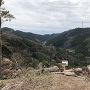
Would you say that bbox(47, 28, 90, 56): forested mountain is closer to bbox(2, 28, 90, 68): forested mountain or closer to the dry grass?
bbox(2, 28, 90, 68): forested mountain

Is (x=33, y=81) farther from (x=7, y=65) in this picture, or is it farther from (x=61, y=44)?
(x=61, y=44)

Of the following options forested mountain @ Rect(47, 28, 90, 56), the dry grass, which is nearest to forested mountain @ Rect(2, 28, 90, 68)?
the dry grass

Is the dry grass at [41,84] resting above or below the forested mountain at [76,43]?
above

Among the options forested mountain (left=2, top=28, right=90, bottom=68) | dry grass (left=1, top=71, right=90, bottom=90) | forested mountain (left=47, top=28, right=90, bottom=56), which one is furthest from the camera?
forested mountain (left=47, top=28, right=90, bottom=56)

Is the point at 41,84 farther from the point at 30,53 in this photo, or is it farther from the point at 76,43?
the point at 76,43

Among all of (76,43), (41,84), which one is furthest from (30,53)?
(76,43)

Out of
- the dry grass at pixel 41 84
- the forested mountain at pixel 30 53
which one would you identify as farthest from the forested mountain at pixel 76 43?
the dry grass at pixel 41 84

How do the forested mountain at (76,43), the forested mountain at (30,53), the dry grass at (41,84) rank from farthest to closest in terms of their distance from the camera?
1. the forested mountain at (76,43)
2. the forested mountain at (30,53)
3. the dry grass at (41,84)

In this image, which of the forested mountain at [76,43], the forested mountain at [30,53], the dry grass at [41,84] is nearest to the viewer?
the dry grass at [41,84]

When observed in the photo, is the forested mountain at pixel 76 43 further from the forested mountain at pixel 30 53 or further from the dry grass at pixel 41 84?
the dry grass at pixel 41 84

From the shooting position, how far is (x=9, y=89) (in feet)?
26.1

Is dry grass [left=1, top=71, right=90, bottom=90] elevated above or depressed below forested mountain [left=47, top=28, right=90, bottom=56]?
above

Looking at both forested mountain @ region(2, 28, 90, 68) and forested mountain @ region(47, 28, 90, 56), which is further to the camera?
forested mountain @ region(47, 28, 90, 56)

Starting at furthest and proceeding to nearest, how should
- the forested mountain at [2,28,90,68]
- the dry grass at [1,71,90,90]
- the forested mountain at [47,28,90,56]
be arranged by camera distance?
the forested mountain at [47,28,90,56] → the forested mountain at [2,28,90,68] → the dry grass at [1,71,90,90]
